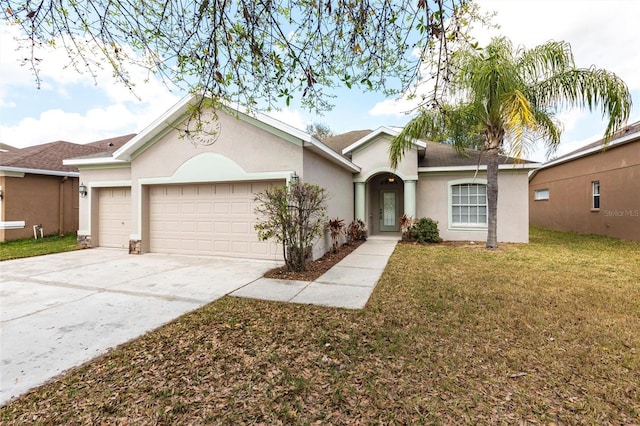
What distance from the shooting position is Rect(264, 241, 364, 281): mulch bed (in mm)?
6645

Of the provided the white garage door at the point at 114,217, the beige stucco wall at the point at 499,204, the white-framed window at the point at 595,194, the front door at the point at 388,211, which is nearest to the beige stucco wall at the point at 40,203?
the white garage door at the point at 114,217

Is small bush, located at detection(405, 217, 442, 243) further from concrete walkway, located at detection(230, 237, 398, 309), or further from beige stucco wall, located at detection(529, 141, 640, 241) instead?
beige stucco wall, located at detection(529, 141, 640, 241)

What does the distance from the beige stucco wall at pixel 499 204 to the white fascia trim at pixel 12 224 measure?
1665 centimetres

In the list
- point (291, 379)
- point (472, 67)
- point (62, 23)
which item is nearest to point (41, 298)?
point (62, 23)

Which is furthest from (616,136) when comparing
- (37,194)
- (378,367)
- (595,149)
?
(37,194)

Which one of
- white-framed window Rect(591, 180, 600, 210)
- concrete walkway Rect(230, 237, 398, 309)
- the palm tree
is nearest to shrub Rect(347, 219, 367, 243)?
concrete walkway Rect(230, 237, 398, 309)

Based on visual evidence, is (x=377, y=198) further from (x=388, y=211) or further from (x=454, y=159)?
(x=454, y=159)

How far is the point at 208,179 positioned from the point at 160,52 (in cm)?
528

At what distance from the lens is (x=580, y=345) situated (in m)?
3.41

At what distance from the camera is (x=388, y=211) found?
48.9 ft

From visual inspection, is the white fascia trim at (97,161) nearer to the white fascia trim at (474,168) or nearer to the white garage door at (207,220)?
the white garage door at (207,220)

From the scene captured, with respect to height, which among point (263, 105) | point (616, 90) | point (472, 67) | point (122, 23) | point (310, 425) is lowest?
point (310, 425)

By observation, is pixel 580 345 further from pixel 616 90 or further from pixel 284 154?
pixel 616 90

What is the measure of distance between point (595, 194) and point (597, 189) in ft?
0.82
